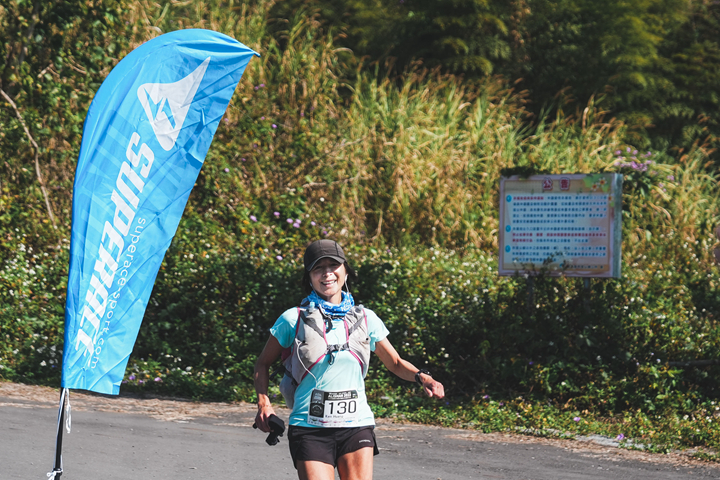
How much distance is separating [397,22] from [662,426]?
13787mm

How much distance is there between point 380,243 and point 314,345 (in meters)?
9.46

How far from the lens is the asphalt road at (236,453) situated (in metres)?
6.11

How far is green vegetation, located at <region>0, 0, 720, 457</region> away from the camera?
28.6 ft

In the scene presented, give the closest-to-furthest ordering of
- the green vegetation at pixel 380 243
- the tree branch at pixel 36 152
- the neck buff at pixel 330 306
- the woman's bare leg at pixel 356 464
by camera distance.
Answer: the woman's bare leg at pixel 356 464 → the neck buff at pixel 330 306 → the green vegetation at pixel 380 243 → the tree branch at pixel 36 152

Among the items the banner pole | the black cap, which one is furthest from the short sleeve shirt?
the banner pole

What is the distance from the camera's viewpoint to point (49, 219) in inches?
478

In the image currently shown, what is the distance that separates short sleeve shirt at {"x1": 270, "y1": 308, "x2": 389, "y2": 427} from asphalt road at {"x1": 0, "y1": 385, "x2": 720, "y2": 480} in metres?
2.33

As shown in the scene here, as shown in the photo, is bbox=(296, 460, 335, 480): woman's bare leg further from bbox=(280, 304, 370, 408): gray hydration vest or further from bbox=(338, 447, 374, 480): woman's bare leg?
bbox=(280, 304, 370, 408): gray hydration vest

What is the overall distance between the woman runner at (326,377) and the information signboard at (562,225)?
17.5 ft

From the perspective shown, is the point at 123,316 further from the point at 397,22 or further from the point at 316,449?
the point at 397,22

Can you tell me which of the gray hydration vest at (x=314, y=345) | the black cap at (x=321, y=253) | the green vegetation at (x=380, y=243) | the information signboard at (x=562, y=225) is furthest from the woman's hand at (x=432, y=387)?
the information signboard at (x=562, y=225)

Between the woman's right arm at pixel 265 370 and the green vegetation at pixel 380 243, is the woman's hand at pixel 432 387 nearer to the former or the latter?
the woman's right arm at pixel 265 370

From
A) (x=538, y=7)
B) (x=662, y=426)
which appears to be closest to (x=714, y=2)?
(x=538, y=7)

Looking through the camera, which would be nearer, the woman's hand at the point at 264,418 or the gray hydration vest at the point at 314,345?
the woman's hand at the point at 264,418
